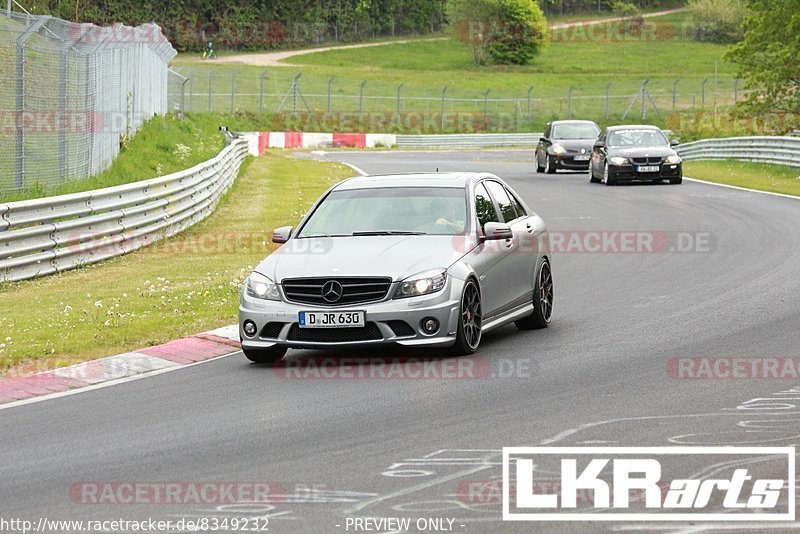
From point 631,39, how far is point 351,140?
76.1 metres

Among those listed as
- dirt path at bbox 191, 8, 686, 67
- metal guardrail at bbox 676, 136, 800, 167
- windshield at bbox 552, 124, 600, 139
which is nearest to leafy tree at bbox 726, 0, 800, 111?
metal guardrail at bbox 676, 136, 800, 167

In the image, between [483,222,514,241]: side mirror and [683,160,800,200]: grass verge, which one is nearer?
[483,222,514,241]: side mirror

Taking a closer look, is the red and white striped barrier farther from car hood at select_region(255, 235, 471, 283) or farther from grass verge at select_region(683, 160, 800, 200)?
car hood at select_region(255, 235, 471, 283)

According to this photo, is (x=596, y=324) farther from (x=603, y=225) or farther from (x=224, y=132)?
(x=224, y=132)

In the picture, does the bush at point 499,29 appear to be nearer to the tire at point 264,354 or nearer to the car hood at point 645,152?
the car hood at point 645,152

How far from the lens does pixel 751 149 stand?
1634 inches

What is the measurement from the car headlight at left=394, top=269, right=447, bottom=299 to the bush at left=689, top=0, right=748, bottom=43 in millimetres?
131953

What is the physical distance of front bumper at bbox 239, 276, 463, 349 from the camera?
1052cm

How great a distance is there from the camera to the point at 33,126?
63.9 ft

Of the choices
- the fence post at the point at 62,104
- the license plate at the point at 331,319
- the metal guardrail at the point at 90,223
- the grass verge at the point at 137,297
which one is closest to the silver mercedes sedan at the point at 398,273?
the license plate at the point at 331,319

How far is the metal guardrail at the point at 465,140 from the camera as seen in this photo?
71.5 meters

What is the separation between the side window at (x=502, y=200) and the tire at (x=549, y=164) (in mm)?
27118

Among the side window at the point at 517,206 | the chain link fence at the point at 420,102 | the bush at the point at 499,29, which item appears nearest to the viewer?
the side window at the point at 517,206

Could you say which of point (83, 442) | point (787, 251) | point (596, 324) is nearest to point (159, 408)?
point (83, 442)
